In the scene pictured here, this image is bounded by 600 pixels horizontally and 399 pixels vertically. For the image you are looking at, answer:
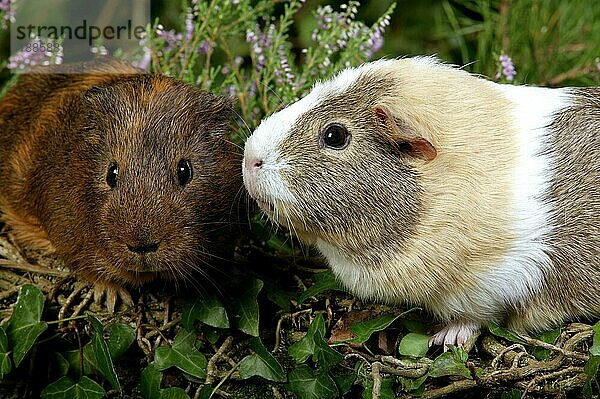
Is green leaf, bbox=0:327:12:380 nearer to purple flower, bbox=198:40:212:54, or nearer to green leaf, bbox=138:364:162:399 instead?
green leaf, bbox=138:364:162:399

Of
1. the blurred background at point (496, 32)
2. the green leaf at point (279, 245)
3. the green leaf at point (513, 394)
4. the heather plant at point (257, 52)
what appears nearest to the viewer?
the green leaf at point (513, 394)

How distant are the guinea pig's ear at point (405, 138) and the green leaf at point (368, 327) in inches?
21.4

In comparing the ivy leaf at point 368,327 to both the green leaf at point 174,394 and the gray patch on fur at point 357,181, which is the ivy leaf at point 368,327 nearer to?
the gray patch on fur at point 357,181

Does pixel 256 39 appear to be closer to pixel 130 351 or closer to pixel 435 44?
pixel 130 351

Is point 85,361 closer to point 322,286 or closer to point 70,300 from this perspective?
point 70,300

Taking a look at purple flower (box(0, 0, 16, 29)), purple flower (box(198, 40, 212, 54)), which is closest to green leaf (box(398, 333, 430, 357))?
→ purple flower (box(198, 40, 212, 54))

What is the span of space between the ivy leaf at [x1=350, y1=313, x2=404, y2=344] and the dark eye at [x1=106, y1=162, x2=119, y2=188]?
34.7 inches

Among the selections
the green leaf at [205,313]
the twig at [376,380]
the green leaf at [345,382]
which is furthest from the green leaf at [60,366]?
the twig at [376,380]

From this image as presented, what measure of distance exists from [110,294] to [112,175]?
45 centimetres

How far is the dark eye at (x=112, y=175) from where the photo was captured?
250 centimetres

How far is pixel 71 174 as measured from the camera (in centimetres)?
267

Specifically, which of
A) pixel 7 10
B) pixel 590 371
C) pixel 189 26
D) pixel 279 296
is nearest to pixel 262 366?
pixel 279 296

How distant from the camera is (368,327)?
8.04ft

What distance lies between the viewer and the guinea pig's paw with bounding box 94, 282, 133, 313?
2.70 metres
